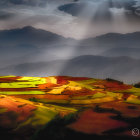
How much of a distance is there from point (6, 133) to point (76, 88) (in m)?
8.47

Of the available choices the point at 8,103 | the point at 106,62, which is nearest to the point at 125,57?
the point at 106,62

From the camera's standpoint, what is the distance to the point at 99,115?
457 cm

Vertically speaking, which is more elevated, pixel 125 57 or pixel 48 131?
pixel 125 57

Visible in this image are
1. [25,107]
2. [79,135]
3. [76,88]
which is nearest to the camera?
[79,135]

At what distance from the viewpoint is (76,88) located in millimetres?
13047

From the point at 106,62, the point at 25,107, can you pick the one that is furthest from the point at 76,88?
the point at 106,62

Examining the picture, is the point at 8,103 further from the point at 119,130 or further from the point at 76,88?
the point at 76,88

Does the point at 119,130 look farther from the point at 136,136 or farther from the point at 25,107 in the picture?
the point at 25,107

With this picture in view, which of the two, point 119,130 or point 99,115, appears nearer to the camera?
point 119,130

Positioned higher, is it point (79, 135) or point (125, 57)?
point (125, 57)

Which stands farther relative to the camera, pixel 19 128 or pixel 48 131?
pixel 19 128

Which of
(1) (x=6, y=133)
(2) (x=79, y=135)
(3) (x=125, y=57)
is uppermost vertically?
(3) (x=125, y=57)

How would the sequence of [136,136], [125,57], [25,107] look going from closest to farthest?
[136,136], [25,107], [125,57]

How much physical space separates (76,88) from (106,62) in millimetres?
86614
